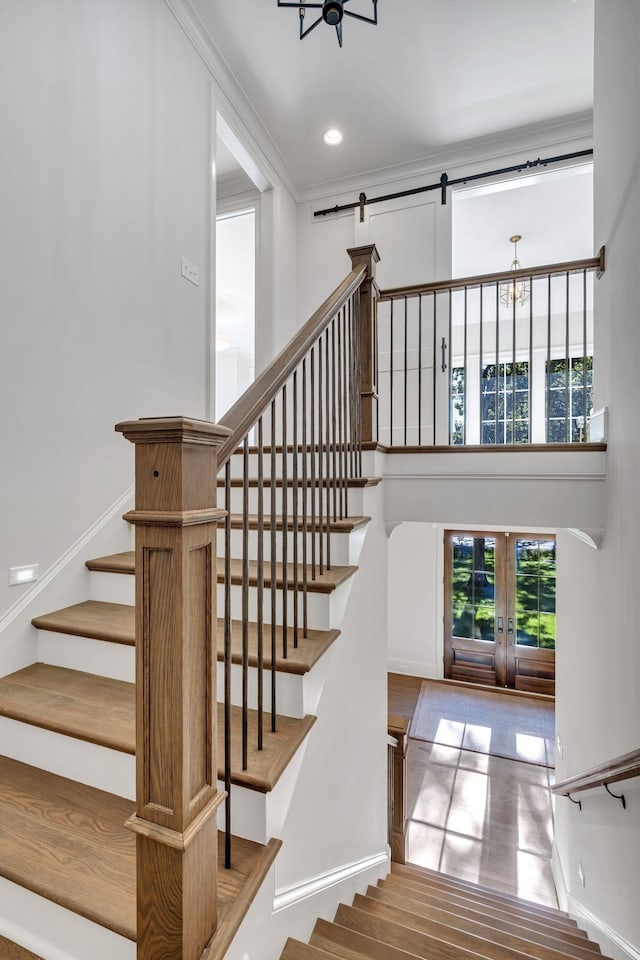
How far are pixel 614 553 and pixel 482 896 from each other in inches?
89.5

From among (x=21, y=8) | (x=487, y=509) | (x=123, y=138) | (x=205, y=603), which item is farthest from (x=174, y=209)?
(x=205, y=603)

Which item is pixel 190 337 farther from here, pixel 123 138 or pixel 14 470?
pixel 14 470

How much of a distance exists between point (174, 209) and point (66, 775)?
279cm

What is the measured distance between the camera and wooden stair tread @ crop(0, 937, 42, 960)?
1.10 metres

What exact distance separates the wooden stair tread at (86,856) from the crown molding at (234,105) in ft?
12.5

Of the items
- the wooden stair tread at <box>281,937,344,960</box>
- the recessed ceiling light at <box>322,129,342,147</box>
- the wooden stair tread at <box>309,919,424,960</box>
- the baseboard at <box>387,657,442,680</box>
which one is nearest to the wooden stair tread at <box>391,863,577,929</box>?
the wooden stair tread at <box>309,919,424,960</box>

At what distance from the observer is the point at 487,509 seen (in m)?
2.45

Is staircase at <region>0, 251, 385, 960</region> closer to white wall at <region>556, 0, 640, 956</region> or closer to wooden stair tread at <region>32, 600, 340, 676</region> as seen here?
wooden stair tread at <region>32, 600, 340, 676</region>

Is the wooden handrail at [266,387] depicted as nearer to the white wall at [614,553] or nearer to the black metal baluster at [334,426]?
the black metal baluster at [334,426]

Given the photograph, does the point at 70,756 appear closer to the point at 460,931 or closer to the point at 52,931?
the point at 52,931

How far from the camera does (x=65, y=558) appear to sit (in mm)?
2035

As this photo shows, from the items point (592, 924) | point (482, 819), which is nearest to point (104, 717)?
point (592, 924)

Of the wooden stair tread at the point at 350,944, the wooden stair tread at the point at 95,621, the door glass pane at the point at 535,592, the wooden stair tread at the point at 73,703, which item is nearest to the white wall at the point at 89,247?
the wooden stair tread at the point at 95,621

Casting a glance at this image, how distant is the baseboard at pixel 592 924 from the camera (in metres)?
1.73
